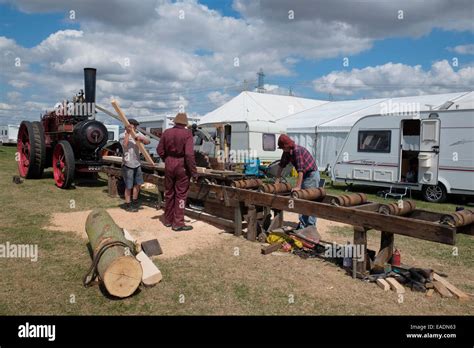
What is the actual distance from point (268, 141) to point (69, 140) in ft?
23.6

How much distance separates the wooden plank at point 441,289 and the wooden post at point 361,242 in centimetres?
75

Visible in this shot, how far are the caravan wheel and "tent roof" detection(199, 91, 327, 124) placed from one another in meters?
12.7

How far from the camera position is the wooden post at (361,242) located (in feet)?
15.2

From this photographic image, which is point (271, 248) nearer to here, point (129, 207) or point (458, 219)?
point (458, 219)

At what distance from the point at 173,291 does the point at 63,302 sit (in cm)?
105

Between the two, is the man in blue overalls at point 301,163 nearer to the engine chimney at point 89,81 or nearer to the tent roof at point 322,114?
the engine chimney at point 89,81

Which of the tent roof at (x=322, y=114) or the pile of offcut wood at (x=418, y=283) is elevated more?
the tent roof at (x=322, y=114)

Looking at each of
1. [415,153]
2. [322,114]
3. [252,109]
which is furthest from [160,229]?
[252,109]

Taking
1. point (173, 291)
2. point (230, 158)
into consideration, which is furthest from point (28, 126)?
point (173, 291)

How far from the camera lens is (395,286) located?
431cm

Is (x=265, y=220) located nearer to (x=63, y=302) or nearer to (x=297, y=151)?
(x=297, y=151)

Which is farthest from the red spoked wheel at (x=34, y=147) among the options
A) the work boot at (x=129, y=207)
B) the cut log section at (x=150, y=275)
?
the cut log section at (x=150, y=275)

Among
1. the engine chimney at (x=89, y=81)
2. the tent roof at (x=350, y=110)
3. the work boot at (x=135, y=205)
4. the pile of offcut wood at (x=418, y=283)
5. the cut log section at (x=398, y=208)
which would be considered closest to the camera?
the pile of offcut wood at (x=418, y=283)
